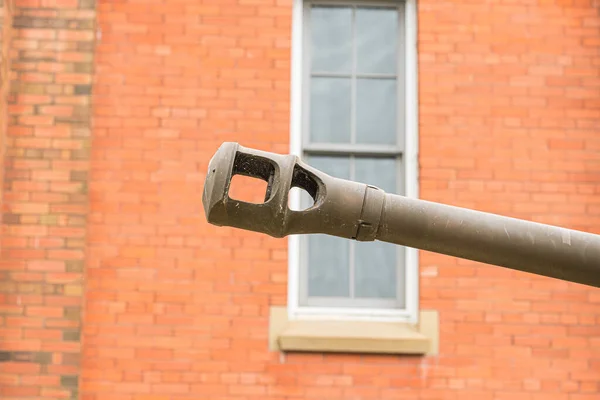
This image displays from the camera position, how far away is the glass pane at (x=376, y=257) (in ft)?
19.0

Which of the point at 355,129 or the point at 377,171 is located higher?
the point at 355,129

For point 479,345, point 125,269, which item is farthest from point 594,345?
point 125,269

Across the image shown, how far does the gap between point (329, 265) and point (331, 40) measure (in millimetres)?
1622

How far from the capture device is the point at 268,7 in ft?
19.1

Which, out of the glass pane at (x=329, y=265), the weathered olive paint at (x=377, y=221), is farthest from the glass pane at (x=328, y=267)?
the weathered olive paint at (x=377, y=221)

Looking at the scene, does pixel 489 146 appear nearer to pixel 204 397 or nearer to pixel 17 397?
pixel 204 397

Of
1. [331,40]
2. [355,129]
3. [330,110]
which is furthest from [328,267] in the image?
[331,40]

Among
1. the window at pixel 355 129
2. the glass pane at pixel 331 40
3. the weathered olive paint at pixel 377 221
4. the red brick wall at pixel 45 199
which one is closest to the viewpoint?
the weathered olive paint at pixel 377 221

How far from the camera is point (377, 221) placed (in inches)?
82.5

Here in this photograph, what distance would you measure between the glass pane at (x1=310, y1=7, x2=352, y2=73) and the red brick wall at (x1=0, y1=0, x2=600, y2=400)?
→ 0.31m

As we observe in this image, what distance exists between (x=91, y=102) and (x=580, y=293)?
139 inches

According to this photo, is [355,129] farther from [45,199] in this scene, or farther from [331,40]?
[45,199]

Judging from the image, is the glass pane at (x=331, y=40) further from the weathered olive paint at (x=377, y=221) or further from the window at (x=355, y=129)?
the weathered olive paint at (x=377, y=221)

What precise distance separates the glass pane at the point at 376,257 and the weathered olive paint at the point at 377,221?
3.59 meters
